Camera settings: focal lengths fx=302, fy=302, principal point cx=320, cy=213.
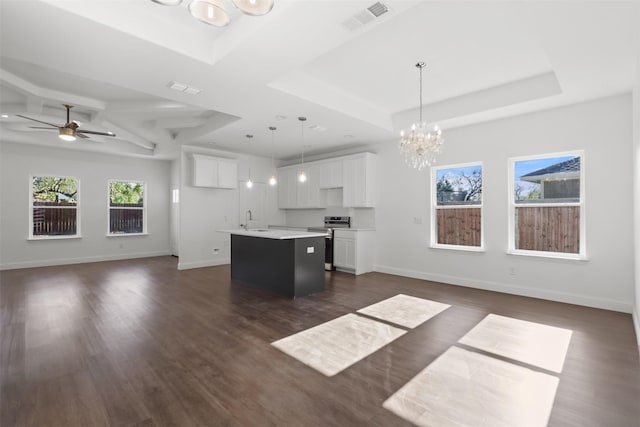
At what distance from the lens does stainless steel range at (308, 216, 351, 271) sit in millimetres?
6879

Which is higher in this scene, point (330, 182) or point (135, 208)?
point (330, 182)

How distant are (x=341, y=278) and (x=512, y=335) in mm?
3253

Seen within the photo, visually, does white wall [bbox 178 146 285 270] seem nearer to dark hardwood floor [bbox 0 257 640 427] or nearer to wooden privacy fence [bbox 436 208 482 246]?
dark hardwood floor [bbox 0 257 640 427]

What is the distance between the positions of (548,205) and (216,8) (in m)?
5.13

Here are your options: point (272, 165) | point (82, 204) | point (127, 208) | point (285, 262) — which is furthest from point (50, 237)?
point (285, 262)

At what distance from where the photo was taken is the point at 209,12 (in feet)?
6.85

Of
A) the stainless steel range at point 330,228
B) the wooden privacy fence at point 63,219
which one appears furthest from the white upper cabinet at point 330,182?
the wooden privacy fence at point 63,219

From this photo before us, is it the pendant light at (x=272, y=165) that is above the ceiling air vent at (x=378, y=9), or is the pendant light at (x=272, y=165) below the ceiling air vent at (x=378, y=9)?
below

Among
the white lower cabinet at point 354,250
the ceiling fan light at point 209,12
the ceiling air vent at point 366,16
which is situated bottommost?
the white lower cabinet at point 354,250

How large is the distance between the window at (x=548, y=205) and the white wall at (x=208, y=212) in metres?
6.08

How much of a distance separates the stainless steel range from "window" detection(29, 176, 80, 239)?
624 centimetres

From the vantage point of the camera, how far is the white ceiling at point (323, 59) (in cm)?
249

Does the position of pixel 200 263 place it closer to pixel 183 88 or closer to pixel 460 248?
pixel 183 88

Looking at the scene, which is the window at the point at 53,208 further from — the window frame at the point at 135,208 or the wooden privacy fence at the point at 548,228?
the wooden privacy fence at the point at 548,228
